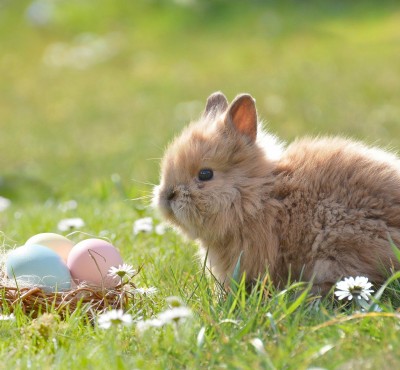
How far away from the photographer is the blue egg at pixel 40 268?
3.49 metres

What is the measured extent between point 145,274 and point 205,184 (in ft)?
2.02

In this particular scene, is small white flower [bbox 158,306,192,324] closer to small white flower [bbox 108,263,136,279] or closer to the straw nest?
the straw nest

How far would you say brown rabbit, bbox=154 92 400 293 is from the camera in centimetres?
333

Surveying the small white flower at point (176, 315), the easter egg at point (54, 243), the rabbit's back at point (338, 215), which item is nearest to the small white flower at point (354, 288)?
the rabbit's back at point (338, 215)

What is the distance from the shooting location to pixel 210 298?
10.6 ft

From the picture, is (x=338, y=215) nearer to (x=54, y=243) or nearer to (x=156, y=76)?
(x=54, y=243)

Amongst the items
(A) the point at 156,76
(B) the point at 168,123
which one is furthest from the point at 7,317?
(A) the point at 156,76

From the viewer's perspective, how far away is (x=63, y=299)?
3.30 m

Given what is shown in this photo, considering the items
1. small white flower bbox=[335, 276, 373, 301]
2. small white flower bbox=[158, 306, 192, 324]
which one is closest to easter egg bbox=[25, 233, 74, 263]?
small white flower bbox=[158, 306, 192, 324]

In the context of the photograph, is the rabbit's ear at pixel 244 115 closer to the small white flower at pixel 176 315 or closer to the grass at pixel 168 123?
the grass at pixel 168 123

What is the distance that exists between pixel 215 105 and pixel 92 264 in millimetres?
1161

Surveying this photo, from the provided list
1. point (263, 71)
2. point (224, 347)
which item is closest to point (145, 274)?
point (224, 347)

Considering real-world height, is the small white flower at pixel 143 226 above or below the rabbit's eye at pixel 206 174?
below

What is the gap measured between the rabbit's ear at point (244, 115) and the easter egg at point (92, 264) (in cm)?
92
